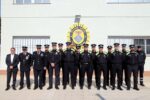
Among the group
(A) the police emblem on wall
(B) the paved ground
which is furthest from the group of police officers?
(A) the police emblem on wall

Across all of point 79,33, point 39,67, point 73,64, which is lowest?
point 39,67

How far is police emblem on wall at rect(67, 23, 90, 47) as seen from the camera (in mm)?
19188

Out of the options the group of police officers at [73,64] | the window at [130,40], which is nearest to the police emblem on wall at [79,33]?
the window at [130,40]

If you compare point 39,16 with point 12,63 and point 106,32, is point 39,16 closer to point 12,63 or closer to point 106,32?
point 106,32

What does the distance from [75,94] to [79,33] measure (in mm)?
7979

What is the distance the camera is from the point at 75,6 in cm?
1930

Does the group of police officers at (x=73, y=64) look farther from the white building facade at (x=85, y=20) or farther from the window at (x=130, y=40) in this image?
the window at (x=130, y=40)

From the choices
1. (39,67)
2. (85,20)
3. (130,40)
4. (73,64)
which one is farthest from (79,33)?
(39,67)

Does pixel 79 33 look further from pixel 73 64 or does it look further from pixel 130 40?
pixel 73 64

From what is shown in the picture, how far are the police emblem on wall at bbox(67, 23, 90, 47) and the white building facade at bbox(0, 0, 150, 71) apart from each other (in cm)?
22

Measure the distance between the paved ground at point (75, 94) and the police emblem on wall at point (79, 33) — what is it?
6.72m

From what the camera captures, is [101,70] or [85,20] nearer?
[101,70]

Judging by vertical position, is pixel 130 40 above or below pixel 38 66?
above

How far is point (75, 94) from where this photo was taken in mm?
11703
